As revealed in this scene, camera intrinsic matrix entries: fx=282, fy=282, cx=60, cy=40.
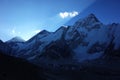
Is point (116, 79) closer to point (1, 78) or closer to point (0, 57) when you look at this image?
point (0, 57)

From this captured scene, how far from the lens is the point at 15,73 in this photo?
211 ft

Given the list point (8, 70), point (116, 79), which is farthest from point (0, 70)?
point (116, 79)

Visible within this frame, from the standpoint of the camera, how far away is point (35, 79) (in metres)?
69.9

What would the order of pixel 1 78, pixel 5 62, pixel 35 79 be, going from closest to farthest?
pixel 1 78, pixel 5 62, pixel 35 79

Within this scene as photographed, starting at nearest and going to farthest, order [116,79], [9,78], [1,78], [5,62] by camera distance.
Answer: [1,78] < [9,78] < [5,62] < [116,79]

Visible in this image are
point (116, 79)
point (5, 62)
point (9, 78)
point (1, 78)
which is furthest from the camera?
point (116, 79)

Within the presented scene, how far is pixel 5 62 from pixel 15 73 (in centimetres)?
366

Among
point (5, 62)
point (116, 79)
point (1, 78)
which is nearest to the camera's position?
point (1, 78)

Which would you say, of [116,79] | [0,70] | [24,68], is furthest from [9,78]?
[116,79]

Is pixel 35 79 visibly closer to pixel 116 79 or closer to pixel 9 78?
pixel 9 78

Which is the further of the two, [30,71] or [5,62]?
[30,71]

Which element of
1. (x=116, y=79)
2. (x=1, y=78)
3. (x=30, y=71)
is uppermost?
(x=116, y=79)

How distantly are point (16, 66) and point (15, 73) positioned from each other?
9.71ft

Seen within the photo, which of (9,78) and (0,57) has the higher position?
(0,57)
